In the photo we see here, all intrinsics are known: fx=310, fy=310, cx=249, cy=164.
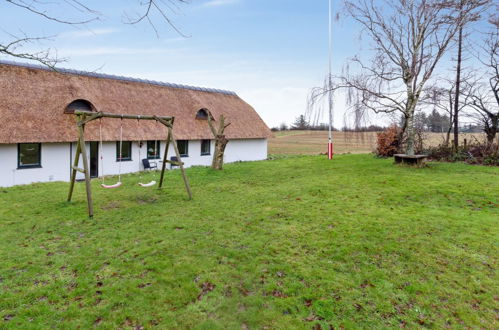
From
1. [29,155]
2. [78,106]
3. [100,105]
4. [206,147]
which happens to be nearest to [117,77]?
[100,105]

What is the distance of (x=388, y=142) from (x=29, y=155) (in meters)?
19.8

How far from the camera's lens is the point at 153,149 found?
17891 millimetres

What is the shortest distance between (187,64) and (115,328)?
483 inches

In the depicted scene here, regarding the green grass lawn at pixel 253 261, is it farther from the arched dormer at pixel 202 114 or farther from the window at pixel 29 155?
the arched dormer at pixel 202 114

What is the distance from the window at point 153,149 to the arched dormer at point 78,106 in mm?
3481

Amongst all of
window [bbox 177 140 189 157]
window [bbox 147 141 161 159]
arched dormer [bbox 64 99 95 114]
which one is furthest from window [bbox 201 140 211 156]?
arched dormer [bbox 64 99 95 114]

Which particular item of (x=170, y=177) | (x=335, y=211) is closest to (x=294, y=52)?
(x=170, y=177)

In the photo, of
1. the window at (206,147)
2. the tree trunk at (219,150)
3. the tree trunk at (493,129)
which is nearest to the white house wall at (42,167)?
the tree trunk at (219,150)

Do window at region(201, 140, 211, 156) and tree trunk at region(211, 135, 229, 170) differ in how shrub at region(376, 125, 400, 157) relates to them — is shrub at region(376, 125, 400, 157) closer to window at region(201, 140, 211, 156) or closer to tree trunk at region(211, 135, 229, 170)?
tree trunk at region(211, 135, 229, 170)

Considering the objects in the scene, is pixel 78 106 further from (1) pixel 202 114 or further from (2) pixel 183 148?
(1) pixel 202 114

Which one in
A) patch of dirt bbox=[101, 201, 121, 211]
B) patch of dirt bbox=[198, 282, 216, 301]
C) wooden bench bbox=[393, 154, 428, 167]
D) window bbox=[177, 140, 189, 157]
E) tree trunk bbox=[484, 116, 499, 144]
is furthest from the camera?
window bbox=[177, 140, 189, 157]

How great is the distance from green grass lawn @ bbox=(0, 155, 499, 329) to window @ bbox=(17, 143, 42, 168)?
168 inches

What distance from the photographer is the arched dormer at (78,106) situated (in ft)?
48.8

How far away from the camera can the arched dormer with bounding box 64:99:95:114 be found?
586 inches
